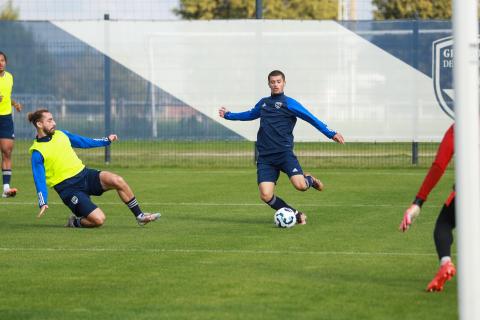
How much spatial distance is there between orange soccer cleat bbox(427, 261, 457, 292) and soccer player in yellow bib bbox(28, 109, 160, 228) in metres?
5.47

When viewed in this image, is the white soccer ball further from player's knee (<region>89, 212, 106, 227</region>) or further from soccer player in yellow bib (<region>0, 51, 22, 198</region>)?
soccer player in yellow bib (<region>0, 51, 22, 198</region>)

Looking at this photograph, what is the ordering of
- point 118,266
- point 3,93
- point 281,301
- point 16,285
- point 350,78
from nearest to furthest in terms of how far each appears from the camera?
point 281,301
point 16,285
point 118,266
point 3,93
point 350,78

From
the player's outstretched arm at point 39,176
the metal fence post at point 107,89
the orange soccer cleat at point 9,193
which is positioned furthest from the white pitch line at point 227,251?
the metal fence post at point 107,89

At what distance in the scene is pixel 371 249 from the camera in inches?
458

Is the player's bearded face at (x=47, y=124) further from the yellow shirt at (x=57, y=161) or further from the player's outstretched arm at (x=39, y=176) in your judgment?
the player's outstretched arm at (x=39, y=176)

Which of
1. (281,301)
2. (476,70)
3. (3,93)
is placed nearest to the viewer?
(476,70)

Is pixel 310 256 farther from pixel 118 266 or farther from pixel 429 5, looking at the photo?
pixel 429 5

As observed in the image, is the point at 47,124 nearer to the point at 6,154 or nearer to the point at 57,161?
the point at 57,161

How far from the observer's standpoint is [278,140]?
1472 centimetres

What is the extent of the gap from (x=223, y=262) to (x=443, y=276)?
269 cm

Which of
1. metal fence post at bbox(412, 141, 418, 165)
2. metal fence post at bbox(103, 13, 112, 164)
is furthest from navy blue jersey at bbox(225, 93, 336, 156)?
metal fence post at bbox(103, 13, 112, 164)

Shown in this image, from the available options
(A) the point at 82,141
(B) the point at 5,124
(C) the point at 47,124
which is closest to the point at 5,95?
(B) the point at 5,124

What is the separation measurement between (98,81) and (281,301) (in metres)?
17.2

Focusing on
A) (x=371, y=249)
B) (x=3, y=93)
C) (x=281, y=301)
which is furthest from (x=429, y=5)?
(x=281, y=301)
